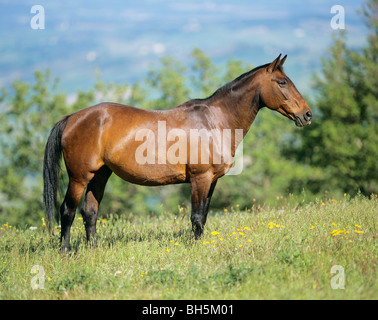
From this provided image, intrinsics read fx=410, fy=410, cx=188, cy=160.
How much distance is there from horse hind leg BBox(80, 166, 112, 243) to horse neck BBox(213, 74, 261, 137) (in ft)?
7.13

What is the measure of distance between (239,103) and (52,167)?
3.15 m

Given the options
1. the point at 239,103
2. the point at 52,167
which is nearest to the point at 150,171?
the point at 52,167

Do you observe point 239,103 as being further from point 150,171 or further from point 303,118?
point 150,171

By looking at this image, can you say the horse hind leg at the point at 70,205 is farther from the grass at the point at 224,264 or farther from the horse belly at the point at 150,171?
the horse belly at the point at 150,171

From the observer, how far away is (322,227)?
626 cm

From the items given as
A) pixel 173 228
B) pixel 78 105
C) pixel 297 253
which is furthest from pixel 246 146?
pixel 297 253

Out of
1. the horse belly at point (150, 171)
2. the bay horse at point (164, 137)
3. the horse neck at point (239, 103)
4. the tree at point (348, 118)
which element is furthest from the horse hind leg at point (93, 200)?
the tree at point (348, 118)

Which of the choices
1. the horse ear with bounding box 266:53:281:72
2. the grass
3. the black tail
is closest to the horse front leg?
the grass

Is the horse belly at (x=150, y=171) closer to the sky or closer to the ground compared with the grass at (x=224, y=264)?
closer to the sky

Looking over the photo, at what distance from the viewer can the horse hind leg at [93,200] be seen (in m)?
6.72

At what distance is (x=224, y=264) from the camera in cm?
526

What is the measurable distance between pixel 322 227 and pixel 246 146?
26.5 meters
